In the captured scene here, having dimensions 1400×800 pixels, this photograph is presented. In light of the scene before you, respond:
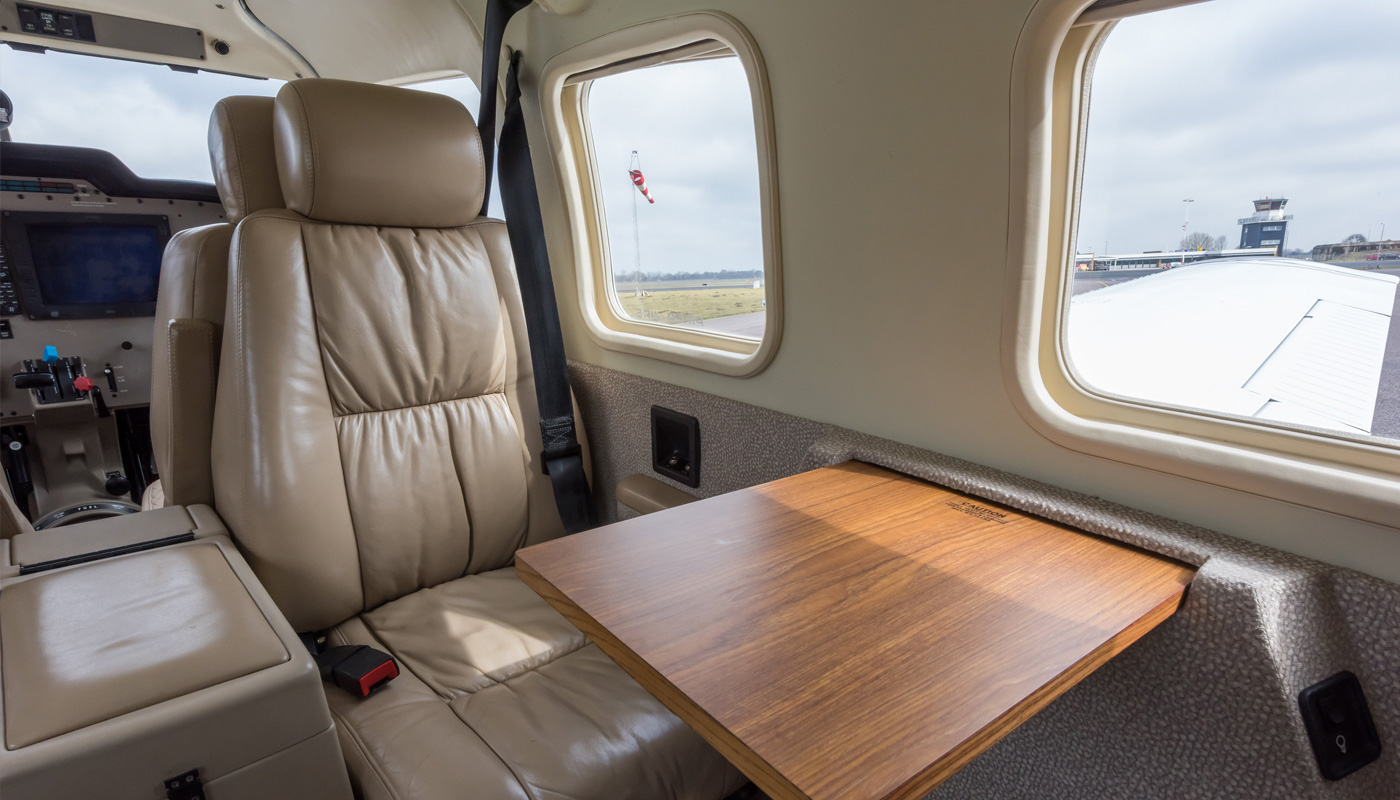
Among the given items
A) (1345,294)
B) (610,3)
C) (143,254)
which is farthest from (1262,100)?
(143,254)

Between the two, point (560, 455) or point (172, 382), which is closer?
point (172, 382)

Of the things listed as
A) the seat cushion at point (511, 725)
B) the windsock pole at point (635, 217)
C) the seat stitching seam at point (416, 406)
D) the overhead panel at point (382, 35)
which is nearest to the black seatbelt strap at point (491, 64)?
the overhead panel at point (382, 35)

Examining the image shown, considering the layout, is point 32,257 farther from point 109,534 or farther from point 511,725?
point 511,725

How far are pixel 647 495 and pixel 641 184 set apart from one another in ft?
2.97

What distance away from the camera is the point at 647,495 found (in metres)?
1.82

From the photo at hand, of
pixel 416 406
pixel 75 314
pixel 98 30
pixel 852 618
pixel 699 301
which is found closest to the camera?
pixel 852 618

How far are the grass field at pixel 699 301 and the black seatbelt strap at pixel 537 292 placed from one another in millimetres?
333

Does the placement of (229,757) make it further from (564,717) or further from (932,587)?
(932,587)

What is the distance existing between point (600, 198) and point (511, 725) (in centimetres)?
154

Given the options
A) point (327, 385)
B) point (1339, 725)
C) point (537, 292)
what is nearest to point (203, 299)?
point (327, 385)

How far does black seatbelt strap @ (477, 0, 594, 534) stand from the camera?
1.83 meters

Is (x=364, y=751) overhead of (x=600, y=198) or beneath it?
beneath

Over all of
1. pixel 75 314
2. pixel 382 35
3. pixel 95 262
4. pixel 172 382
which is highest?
pixel 382 35

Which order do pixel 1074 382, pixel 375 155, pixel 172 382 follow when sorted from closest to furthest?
pixel 1074 382
pixel 172 382
pixel 375 155
